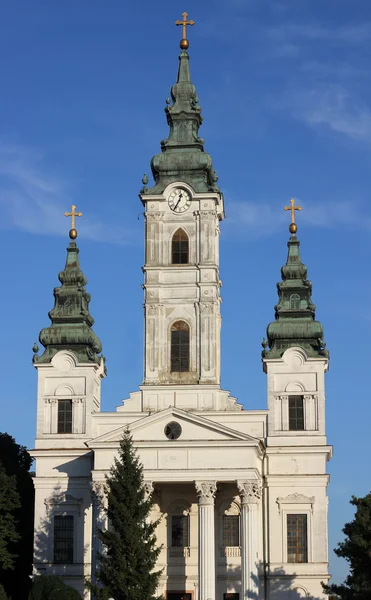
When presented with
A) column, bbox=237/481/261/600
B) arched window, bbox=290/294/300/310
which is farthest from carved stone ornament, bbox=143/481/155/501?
arched window, bbox=290/294/300/310

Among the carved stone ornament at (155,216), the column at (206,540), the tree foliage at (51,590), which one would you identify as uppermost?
the carved stone ornament at (155,216)

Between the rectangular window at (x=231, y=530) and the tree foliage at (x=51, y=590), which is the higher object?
the rectangular window at (x=231, y=530)

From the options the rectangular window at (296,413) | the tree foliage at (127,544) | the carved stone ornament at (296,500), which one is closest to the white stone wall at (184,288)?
the rectangular window at (296,413)

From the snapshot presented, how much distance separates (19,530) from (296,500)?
1509cm

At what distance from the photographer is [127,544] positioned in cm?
5612

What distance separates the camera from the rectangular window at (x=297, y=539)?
66875 mm

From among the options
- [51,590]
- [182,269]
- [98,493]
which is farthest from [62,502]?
[182,269]

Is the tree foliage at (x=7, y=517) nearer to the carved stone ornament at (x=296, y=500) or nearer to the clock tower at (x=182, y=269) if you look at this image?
the clock tower at (x=182, y=269)

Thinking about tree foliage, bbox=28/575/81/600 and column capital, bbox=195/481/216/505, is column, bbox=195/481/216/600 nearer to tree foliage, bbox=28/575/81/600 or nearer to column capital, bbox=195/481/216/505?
column capital, bbox=195/481/216/505

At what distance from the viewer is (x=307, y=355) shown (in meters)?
69.6

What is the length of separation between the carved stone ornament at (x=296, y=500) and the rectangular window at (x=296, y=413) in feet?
10.7

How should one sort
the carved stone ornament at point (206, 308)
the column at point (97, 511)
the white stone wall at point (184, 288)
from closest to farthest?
the column at point (97, 511) → the white stone wall at point (184, 288) → the carved stone ornament at point (206, 308)

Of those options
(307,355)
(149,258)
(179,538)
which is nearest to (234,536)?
(179,538)

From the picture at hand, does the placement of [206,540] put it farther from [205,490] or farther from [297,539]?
[297,539]
